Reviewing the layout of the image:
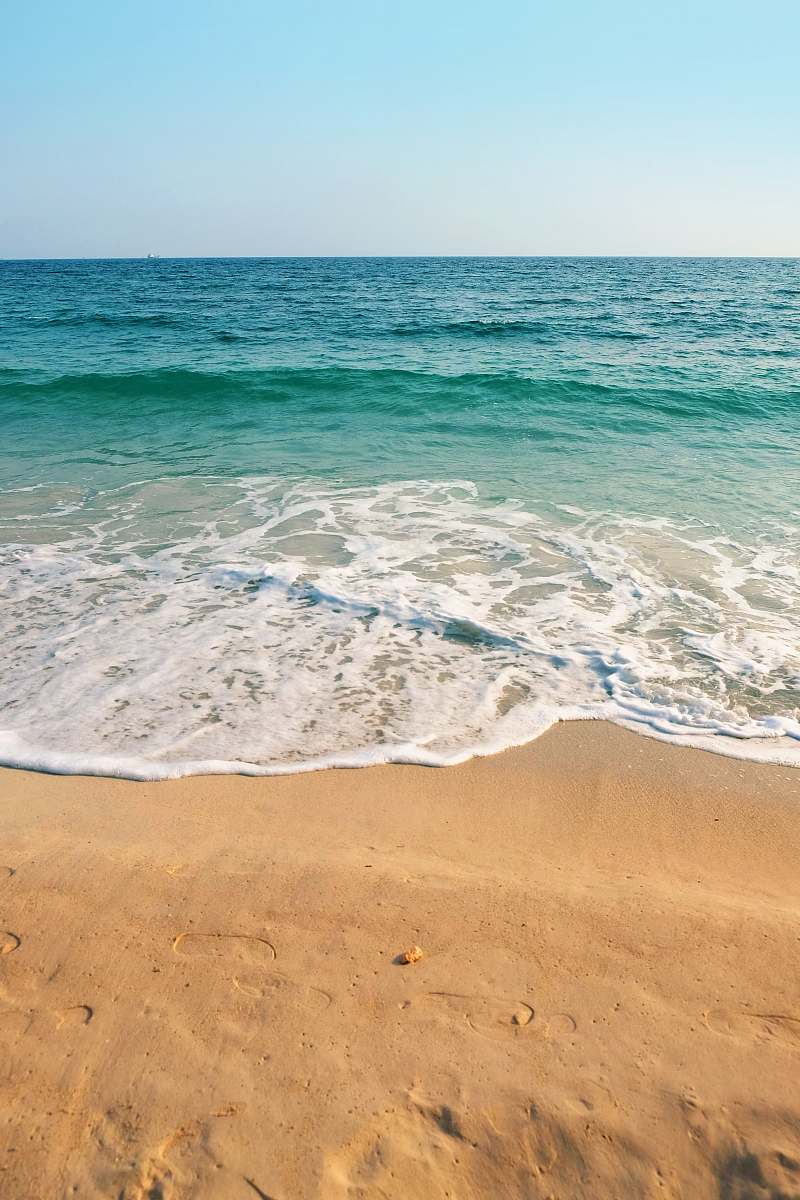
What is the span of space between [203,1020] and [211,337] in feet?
71.0

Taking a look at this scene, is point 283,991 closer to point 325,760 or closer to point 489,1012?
point 489,1012

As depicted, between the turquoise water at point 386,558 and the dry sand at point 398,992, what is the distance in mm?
636

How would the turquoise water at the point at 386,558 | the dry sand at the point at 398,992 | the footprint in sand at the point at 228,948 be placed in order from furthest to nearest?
the turquoise water at the point at 386,558
the footprint in sand at the point at 228,948
the dry sand at the point at 398,992

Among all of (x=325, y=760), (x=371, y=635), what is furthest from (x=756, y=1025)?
(x=371, y=635)

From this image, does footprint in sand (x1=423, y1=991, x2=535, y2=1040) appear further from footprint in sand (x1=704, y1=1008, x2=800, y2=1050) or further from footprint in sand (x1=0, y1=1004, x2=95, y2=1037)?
footprint in sand (x1=0, y1=1004, x2=95, y2=1037)

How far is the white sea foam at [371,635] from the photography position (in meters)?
4.02

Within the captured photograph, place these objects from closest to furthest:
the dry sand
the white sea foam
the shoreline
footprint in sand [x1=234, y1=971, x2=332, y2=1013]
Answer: the dry sand < footprint in sand [x1=234, y1=971, x2=332, y2=1013] < the shoreline < the white sea foam

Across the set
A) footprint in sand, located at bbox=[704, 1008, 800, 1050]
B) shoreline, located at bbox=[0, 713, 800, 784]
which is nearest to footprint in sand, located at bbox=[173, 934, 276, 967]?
shoreline, located at bbox=[0, 713, 800, 784]

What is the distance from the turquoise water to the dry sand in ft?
2.09

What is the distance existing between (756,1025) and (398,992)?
1076 mm

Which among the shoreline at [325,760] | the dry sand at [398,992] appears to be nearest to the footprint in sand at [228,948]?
the dry sand at [398,992]

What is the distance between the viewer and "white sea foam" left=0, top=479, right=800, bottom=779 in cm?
402

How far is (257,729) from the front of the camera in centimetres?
408

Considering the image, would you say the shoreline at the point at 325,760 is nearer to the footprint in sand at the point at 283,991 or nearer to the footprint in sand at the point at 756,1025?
the footprint in sand at the point at 283,991
